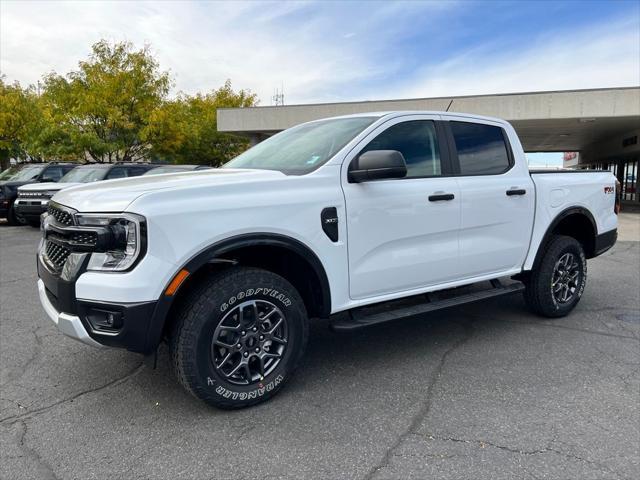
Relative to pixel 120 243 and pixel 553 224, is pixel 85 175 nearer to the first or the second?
pixel 120 243

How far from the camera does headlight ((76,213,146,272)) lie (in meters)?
2.69

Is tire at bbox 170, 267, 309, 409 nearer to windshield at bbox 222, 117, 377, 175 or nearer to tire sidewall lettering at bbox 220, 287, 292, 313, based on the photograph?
tire sidewall lettering at bbox 220, 287, 292, 313

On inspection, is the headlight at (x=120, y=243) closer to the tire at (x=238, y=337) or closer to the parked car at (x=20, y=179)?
the tire at (x=238, y=337)

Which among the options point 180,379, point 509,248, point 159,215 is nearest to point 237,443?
point 180,379

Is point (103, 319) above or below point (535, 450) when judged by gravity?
above

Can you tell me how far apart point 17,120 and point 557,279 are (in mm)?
24702

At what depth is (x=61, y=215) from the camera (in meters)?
3.11

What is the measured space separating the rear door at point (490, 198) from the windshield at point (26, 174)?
13336 millimetres

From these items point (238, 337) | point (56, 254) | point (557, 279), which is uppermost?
point (56, 254)

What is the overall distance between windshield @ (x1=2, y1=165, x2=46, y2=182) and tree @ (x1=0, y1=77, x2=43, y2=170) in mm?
9047

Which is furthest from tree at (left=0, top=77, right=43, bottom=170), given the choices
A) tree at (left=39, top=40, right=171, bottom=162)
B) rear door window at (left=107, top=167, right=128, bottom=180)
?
rear door window at (left=107, top=167, right=128, bottom=180)

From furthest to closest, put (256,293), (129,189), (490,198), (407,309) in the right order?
(490,198) → (407,309) → (256,293) → (129,189)

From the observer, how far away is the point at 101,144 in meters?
21.2

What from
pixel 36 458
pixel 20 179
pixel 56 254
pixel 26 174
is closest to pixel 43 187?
pixel 20 179
